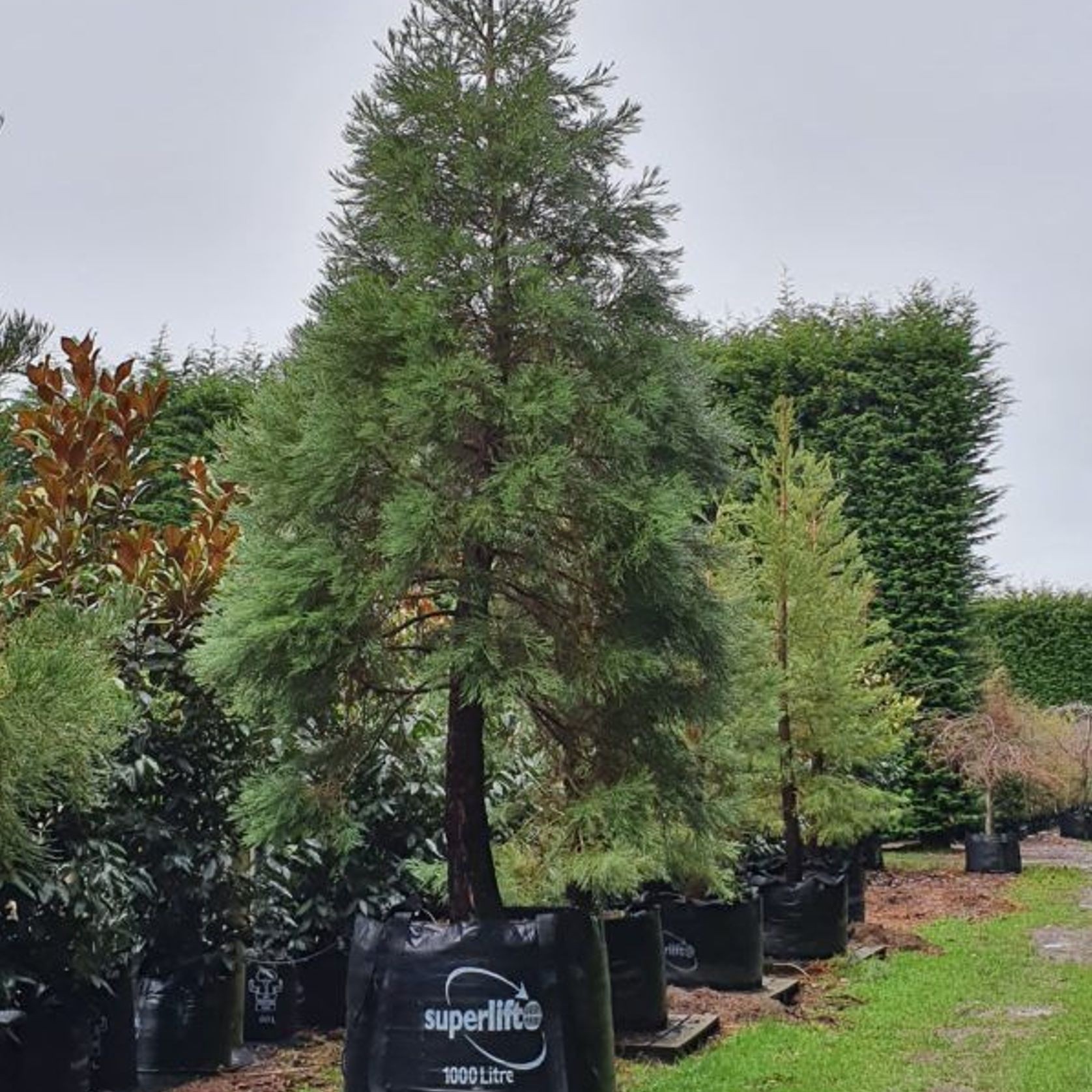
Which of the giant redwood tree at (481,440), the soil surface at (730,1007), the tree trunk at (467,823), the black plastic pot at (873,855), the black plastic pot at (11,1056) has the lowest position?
the soil surface at (730,1007)

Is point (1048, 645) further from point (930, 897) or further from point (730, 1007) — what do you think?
point (730, 1007)

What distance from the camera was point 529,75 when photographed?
3629mm

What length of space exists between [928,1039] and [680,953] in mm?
1440

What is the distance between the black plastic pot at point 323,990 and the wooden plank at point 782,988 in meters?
2.19

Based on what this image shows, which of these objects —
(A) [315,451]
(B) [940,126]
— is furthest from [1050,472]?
(A) [315,451]

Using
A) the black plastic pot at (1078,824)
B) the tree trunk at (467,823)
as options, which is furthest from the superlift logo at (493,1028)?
the black plastic pot at (1078,824)

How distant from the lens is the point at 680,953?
666cm

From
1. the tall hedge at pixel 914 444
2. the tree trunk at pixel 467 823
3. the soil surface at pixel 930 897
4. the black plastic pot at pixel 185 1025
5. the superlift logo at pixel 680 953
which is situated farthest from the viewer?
the tall hedge at pixel 914 444

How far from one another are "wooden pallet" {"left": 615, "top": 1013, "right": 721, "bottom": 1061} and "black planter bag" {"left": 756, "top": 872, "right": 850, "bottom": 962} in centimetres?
206

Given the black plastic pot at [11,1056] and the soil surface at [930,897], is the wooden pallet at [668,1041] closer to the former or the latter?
the black plastic pot at [11,1056]

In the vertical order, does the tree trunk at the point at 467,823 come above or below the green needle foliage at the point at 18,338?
below

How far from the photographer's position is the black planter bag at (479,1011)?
3.24 meters

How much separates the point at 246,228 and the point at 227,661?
448 cm

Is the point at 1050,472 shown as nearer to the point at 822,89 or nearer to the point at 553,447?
the point at 822,89
